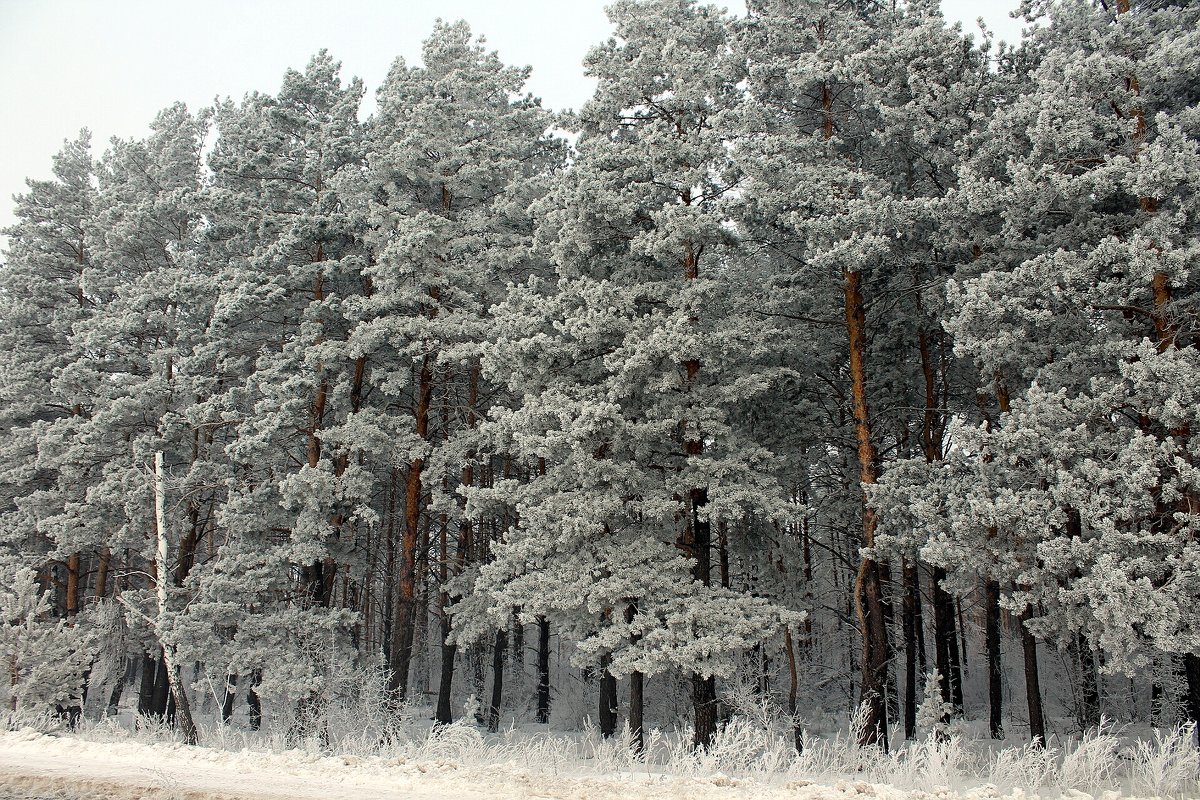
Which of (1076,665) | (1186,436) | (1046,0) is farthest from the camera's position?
(1076,665)

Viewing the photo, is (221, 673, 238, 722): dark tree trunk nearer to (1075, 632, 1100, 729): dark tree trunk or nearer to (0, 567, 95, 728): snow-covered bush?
(0, 567, 95, 728): snow-covered bush

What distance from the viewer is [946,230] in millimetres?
11875

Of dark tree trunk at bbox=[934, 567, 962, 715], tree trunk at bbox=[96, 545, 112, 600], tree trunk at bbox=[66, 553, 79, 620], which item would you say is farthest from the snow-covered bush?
dark tree trunk at bbox=[934, 567, 962, 715]

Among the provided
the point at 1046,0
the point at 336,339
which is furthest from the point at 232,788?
the point at 1046,0

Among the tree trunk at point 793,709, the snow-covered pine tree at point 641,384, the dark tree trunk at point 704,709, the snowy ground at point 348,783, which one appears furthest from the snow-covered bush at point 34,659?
the tree trunk at point 793,709

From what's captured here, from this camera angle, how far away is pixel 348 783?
7.24m

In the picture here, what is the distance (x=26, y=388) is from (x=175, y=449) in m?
5.31

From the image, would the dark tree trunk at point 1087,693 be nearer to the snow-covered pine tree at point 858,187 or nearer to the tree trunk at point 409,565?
the snow-covered pine tree at point 858,187

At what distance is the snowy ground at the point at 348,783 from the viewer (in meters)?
6.75

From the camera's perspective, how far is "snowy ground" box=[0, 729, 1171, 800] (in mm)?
6750

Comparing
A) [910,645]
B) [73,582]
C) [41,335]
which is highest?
[41,335]

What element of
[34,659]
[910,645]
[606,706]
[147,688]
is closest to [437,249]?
[34,659]

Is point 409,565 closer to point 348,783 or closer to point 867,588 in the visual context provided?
point 348,783

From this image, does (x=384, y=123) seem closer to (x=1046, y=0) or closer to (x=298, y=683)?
(x=298, y=683)
